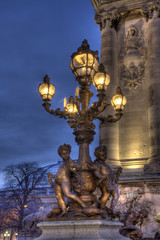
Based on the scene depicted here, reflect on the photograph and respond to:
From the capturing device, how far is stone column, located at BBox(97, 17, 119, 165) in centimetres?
2111

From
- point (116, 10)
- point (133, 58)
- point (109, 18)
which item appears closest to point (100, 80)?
point (133, 58)

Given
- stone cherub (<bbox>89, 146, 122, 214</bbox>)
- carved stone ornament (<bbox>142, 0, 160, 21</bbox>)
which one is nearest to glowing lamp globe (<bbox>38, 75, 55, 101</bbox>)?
stone cherub (<bbox>89, 146, 122, 214</bbox>)

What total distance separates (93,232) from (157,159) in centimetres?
1155

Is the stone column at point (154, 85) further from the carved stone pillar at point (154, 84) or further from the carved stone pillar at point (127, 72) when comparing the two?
the carved stone pillar at point (127, 72)

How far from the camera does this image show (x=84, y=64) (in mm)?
11891

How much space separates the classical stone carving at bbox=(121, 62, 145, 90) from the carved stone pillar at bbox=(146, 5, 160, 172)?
584 mm

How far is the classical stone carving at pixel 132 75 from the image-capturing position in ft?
73.5

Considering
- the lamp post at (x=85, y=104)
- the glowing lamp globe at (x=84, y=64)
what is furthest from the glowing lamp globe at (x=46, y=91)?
the glowing lamp globe at (x=84, y=64)

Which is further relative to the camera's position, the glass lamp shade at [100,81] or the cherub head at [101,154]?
the glass lamp shade at [100,81]

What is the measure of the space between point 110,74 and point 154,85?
122 inches

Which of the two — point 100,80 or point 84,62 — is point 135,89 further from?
point 100,80

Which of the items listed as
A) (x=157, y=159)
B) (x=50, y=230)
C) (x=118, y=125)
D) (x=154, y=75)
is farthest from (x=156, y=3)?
(x=50, y=230)

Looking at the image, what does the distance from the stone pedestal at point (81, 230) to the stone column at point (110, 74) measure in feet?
38.2

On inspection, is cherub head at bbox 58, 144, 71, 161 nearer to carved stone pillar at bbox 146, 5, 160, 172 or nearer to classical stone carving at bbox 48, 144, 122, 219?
classical stone carving at bbox 48, 144, 122, 219
